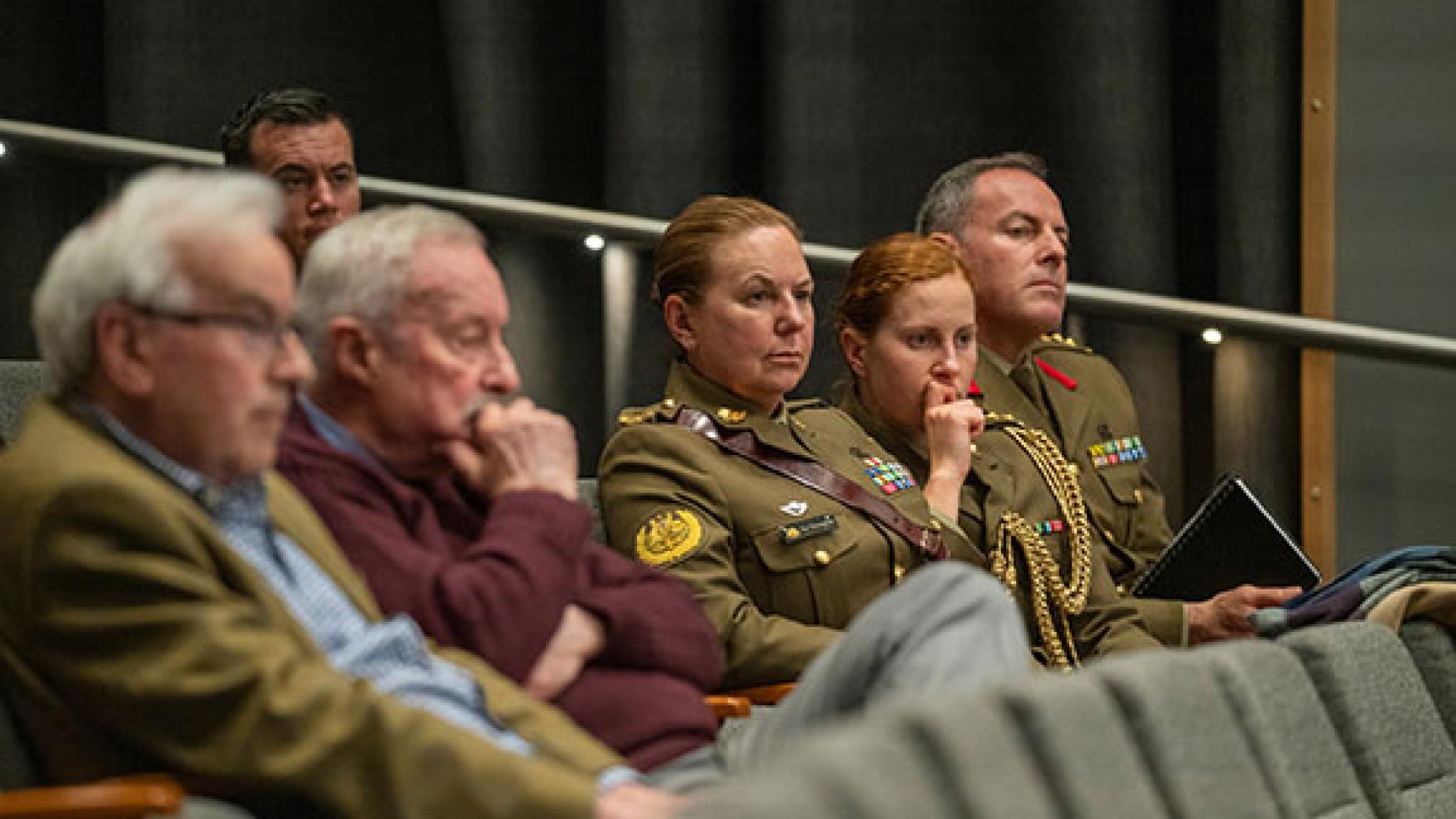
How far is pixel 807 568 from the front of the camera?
2367mm

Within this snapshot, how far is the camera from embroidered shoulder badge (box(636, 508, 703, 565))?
2.25 metres

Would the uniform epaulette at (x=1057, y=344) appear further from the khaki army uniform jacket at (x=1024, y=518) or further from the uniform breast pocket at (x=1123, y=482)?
the khaki army uniform jacket at (x=1024, y=518)

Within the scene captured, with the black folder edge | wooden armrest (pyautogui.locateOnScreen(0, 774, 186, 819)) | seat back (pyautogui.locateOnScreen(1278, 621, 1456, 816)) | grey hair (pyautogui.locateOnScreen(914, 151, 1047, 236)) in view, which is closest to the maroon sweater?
wooden armrest (pyautogui.locateOnScreen(0, 774, 186, 819))

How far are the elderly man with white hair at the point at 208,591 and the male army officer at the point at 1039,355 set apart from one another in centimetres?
148

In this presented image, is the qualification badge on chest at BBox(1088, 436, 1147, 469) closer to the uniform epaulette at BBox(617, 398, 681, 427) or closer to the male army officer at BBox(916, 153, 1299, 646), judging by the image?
the male army officer at BBox(916, 153, 1299, 646)

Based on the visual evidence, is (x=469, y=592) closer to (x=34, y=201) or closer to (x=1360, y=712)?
(x=1360, y=712)

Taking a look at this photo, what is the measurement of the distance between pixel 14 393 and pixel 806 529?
0.87 meters

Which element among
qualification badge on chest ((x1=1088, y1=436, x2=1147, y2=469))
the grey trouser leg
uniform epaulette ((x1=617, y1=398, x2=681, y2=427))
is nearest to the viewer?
the grey trouser leg

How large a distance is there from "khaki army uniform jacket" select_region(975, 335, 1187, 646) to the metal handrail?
6.3 inches

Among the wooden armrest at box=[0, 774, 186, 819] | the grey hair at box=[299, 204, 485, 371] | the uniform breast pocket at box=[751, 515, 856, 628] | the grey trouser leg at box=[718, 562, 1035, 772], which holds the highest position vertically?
the grey hair at box=[299, 204, 485, 371]

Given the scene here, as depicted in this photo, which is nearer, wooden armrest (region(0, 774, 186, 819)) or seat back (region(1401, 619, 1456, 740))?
wooden armrest (region(0, 774, 186, 819))

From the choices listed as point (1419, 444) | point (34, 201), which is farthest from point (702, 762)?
point (1419, 444)

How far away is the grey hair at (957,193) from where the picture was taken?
3.07 meters

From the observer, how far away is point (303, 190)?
2666 millimetres
